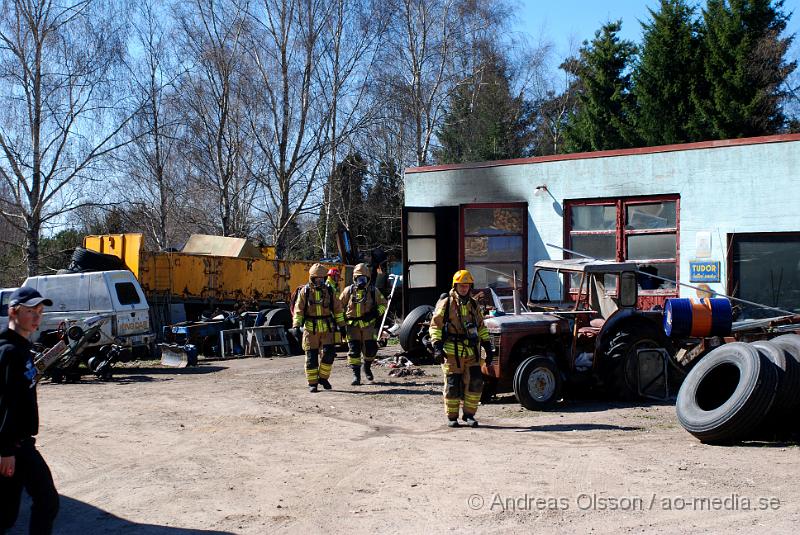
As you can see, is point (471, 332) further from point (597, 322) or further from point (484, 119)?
point (484, 119)

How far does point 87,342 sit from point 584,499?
11.3 m

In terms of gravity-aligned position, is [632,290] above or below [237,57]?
below

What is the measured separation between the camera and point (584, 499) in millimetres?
6359

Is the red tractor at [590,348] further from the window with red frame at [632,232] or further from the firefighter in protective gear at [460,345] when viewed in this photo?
the window with red frame at [632,232]

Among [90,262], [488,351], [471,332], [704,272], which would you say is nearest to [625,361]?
[488,351]

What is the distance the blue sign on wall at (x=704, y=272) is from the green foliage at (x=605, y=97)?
20.2m

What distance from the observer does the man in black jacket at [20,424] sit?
4.57 meters

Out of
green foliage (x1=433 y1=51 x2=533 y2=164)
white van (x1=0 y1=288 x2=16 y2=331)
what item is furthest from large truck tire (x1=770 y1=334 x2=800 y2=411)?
green foliage (x1=433 y1=51 x2=533 y2=164)

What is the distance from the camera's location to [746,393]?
7953 mm

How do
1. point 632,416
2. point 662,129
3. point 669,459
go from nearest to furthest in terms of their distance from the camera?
1. point 669,459
2. point 632,416
3. point 662,129

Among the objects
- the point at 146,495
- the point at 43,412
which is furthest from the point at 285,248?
the point at 146,495

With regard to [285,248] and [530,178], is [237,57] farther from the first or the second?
[530,178]

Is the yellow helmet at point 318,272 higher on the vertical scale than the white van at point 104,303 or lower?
higher

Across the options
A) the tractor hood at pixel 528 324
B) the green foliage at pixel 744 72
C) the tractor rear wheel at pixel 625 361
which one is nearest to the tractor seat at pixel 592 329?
the tractor rear wheel at pixel 625 361
